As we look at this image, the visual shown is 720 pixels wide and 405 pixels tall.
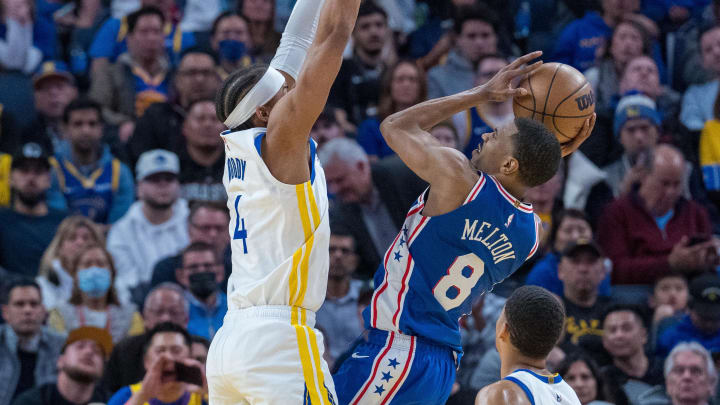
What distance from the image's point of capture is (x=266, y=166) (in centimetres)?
443

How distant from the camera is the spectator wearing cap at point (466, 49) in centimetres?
1115

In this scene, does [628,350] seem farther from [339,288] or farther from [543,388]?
[543,388]

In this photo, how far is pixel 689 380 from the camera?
26.3 feet

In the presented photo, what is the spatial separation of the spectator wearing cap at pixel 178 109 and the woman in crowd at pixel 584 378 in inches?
163

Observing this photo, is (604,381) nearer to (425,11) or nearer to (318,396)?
(318,396)

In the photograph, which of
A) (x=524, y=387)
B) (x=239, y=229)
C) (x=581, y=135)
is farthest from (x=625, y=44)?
(x=239, y=229)

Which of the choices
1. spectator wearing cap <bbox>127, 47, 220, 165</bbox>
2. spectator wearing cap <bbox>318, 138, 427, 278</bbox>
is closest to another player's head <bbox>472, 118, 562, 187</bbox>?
spectator wearing cap <bbox>318, 138, 427, 278</bbox>

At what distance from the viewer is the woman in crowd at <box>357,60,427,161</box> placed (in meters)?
10.3

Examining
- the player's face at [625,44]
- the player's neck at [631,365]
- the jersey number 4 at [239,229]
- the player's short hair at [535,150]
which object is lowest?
the player's neck at [631,365]

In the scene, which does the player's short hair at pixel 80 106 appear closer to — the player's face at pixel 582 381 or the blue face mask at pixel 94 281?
the blue face mask at pixel 94 281

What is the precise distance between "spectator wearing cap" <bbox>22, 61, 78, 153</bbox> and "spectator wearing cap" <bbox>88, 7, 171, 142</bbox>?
12.4 inches

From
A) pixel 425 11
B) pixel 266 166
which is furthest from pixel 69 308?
pixel 425 11

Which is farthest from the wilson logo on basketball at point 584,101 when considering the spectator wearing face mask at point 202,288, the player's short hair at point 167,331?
the spectator wearing face mask at point 202,288

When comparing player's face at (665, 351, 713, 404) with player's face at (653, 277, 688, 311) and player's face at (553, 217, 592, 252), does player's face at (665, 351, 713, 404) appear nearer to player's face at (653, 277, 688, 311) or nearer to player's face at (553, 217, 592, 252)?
player's face at (653, 277, 688, 311)
